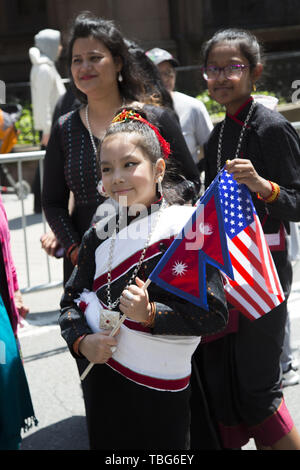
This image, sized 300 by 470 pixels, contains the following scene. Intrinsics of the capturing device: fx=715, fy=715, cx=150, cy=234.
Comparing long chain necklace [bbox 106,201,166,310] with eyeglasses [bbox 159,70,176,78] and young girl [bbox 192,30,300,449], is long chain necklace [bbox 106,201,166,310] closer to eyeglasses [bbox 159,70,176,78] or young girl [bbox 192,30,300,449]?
young girl [bbox 192,30,300,449]

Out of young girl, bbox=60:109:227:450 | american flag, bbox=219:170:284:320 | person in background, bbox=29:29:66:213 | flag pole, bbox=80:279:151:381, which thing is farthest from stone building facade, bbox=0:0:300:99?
flag pole, bbox=80:279:151:381

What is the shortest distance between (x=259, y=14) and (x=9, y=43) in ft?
24.1

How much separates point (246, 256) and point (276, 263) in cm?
62

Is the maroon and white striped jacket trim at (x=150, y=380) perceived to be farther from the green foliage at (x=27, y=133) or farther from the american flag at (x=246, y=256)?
the green foliage at (x=27, y=133)

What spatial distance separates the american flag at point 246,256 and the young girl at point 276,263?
12.0 inches

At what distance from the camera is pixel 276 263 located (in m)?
3.36

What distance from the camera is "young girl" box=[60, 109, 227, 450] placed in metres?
2.55

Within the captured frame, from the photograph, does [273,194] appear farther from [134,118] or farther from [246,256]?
[134,118]

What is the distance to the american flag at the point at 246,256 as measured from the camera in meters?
2.75

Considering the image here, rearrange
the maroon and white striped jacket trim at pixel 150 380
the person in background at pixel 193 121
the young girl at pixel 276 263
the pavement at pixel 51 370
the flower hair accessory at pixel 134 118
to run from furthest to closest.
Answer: the person in background at pixel 193 121
the pavement at pixel 51 370
the young girl at pixel 276 263
the flower hair accessory at pixel 134 118
the maroon and white striped jacket trim at pixel 150 380

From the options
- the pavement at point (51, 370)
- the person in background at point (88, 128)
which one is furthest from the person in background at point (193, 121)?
the person in background at point (88, 128)

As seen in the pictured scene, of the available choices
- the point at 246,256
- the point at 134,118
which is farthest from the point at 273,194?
the point at 134,118

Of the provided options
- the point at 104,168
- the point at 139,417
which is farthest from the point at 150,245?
the point at 139,417

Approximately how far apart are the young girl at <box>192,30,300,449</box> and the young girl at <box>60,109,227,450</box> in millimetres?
639
